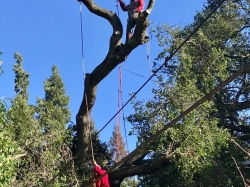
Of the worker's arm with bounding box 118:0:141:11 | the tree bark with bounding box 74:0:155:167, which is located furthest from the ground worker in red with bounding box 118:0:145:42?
the tree bark with bounding box 74:0:155:167

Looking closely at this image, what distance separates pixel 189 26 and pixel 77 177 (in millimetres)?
5505

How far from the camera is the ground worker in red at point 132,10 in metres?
7.51

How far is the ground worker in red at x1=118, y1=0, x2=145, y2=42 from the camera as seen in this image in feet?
24.6

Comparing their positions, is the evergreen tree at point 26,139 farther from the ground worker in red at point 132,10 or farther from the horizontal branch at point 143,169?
the ground worker in red at point 132,10

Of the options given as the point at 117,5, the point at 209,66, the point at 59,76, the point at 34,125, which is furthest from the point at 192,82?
the point at 59,76

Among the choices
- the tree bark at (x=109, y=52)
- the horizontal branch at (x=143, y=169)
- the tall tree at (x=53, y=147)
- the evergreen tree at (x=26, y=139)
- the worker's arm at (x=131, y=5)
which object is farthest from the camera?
the horizontal branch at (x=143, y=169)

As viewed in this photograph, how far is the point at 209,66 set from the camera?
35.1ft

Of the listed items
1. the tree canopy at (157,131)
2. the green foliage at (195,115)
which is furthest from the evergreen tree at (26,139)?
the green foliage at (195,115)

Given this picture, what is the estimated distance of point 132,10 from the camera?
25.0ft

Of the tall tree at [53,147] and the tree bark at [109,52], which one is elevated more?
the tree bark at [109,52]

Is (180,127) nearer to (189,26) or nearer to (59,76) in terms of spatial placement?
(189,26)

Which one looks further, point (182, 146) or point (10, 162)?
point (182, 146)

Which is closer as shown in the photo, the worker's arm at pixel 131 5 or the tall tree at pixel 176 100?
the worker's arm at pixel 131 5

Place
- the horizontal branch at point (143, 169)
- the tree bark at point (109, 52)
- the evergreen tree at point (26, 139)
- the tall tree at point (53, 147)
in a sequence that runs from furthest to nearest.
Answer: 1. the horizontal branch at point (143, 169)
2. the tall tree at point (53, 147)
3. the evergreen tree at point (26, 139)
4. the tree bark at point (109, 52)
